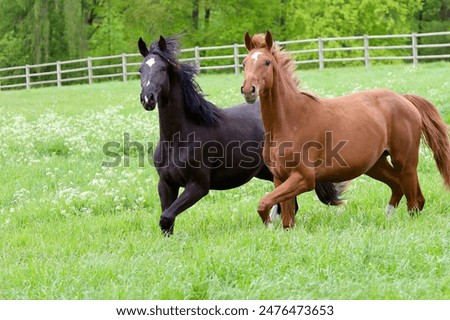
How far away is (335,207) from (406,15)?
129 ft

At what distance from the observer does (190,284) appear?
543 centimetres

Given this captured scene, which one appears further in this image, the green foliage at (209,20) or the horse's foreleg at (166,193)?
the green foliage at (209,20)

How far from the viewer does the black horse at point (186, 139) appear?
7.65m

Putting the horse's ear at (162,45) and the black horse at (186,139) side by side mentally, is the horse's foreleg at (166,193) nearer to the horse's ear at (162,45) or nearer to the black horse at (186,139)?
the black horse at (186,139)

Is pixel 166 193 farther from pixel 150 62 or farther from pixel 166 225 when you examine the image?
pixel 150 62

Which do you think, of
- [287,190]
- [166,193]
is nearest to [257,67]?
[287,190]

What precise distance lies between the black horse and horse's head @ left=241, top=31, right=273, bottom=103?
99 centimetres

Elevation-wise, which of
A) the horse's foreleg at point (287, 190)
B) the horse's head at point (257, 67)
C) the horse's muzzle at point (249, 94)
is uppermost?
the horse's head at point (257, 67)

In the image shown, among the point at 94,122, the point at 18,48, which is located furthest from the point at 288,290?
the point at 18,48

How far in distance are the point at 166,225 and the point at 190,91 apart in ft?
4.97

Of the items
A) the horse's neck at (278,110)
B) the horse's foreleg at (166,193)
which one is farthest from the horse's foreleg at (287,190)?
the horse's foreleg at (166,193)

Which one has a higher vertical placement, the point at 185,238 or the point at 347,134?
the point at 347,134

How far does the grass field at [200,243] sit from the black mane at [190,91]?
1183mm

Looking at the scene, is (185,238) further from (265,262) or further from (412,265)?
(412,265)
